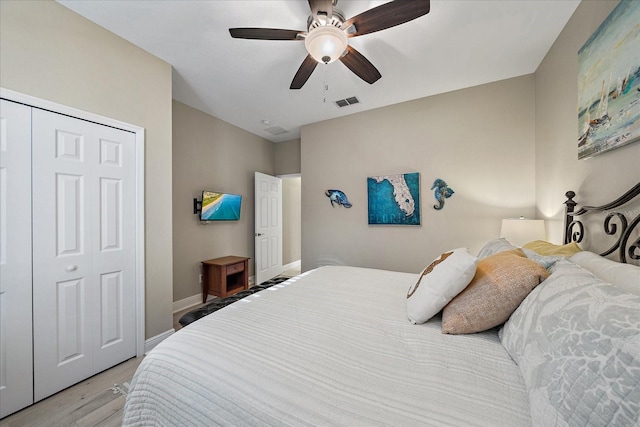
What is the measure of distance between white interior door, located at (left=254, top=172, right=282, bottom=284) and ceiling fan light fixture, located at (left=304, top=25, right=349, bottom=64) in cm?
281

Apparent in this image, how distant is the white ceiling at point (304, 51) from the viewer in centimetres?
177

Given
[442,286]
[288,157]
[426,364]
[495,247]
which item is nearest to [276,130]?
[288,157]

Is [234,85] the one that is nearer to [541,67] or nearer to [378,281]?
[378,281]

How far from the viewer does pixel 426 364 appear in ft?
2.88

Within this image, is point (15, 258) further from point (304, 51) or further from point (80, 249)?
point (304, 51)

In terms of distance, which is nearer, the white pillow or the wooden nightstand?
the white pillow

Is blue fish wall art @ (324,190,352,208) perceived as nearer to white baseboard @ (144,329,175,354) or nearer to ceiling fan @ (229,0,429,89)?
ceiling fan @ (229,0,429,89)

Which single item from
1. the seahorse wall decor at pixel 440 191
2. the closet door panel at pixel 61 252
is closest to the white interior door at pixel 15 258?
the closet door panel at pixel 61 252

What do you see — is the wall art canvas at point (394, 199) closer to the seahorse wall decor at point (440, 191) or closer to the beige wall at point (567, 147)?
the seahorse wall decor at point (440, 191)

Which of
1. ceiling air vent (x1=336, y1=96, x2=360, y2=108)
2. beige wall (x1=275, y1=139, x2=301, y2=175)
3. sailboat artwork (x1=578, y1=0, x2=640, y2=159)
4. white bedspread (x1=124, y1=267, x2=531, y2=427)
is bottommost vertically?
white bedspread (x1=124, y1=267, x2=531, y2=427)

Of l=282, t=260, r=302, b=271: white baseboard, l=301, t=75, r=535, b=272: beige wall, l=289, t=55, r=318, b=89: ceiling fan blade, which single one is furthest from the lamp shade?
l=282, t=260, r=302, b=271: white baseboard

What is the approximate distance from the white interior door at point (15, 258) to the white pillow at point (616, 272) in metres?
3.10

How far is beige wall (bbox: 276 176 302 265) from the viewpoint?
554cm

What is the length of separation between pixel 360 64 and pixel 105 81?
2131 millimetres
